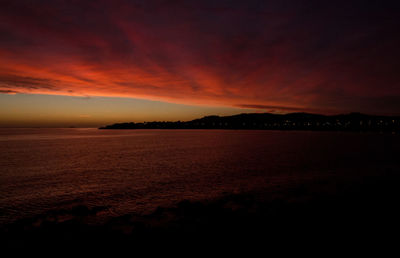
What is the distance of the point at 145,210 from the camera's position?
15.3m

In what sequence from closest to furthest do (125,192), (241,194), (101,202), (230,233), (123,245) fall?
(123,245) < (230,233) < (101,202) < (241,194) < (125,192)

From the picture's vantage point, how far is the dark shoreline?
10.6m

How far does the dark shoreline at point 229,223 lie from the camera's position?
1059cm

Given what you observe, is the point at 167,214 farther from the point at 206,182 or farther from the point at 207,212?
the point at 206,182

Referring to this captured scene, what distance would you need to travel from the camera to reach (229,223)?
12.4 metres

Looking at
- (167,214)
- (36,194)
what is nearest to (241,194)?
(167,214)

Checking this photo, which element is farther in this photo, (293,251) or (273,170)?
(273,170)

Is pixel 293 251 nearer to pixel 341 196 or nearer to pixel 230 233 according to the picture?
pixel 230 233

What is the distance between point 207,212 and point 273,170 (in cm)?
1846

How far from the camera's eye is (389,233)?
10.4 meters

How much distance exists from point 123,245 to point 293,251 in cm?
773

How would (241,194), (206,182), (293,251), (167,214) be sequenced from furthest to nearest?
(206,182) < (241,194) < (167,214) < (293,251)

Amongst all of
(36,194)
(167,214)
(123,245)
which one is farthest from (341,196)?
(36,194)

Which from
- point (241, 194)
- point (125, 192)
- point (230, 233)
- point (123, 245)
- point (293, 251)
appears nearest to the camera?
point (293, 251)
